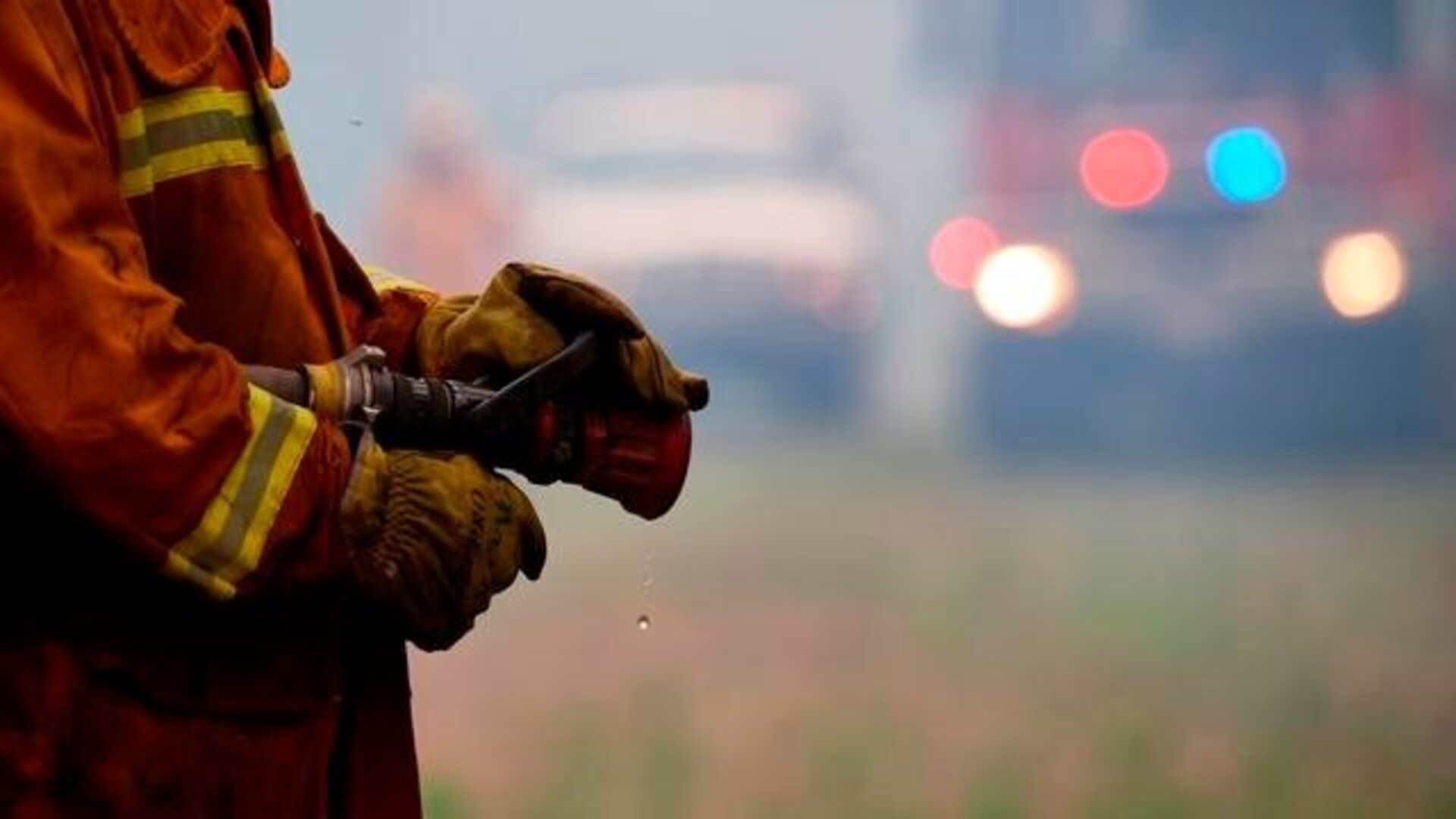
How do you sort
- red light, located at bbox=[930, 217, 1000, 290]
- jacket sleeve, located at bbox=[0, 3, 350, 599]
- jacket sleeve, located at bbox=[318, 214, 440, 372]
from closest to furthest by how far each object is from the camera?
jacket sleeve, located at bbox=[0, 3, 350, 599] → jacket sleeve, located at bbox=[318, 214, 440, 372] → red light, located at bbox=[930, 217, 1000, 290]

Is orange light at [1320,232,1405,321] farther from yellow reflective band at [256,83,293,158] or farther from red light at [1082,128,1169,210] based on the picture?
yellow reflective band at [256,83,293,158]

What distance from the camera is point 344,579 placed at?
1.78 m

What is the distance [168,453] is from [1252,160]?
3.10m

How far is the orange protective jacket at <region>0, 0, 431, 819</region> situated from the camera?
1.63 metres

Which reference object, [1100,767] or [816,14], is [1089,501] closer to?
[1100,767]

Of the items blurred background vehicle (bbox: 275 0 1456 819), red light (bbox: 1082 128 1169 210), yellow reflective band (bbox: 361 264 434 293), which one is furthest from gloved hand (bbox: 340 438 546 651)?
red light (bbox: 1082 128 1169 210)

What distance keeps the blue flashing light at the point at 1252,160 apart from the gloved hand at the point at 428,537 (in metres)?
2.84

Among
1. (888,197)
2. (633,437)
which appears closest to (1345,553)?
(888,197)

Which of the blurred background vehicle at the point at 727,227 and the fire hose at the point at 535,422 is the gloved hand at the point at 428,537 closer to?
the fire hose at the point at 535,422

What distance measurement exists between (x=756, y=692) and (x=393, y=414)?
224 cm

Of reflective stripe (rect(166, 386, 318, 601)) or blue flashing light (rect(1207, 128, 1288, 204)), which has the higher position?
reflective stripe (rect(166, 386, 318, 601))

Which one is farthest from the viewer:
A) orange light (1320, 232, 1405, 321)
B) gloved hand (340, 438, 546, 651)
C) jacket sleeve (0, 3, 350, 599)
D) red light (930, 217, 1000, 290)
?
orange light (1320, 232, 1405, 321)

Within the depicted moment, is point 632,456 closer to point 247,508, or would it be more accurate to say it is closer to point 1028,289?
point 247,508

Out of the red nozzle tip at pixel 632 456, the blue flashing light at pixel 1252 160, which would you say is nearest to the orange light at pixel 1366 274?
the blue flashing light at pixel 1252 160
